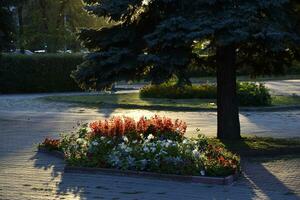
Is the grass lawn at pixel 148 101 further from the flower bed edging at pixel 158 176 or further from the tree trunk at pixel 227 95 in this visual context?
the flower bed edging at pixel 158 176

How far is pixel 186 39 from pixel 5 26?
33.9 feet

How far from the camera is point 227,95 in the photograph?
13211 millimetres

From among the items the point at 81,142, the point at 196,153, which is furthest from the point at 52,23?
the point at 196,153

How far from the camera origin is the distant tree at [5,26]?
64.5ft

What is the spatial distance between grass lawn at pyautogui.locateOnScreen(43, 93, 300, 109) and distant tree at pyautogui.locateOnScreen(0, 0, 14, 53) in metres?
6.45

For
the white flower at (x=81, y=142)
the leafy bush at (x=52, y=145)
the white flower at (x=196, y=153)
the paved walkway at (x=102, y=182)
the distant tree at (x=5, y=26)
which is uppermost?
the distant tree at (x=5, y=26)

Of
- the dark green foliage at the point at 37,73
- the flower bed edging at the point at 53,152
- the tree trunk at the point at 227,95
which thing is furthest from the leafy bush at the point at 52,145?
the dark green foliage at the point at 37,73

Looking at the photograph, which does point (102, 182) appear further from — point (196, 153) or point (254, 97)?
point (254, 97)

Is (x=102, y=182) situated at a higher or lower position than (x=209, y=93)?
lower

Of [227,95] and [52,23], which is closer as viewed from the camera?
[227,95]

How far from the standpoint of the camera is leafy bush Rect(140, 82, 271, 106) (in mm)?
24641

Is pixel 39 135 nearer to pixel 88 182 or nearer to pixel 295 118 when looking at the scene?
pixel 88 182

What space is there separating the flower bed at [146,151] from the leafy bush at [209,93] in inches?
502

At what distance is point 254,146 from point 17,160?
4620mm
